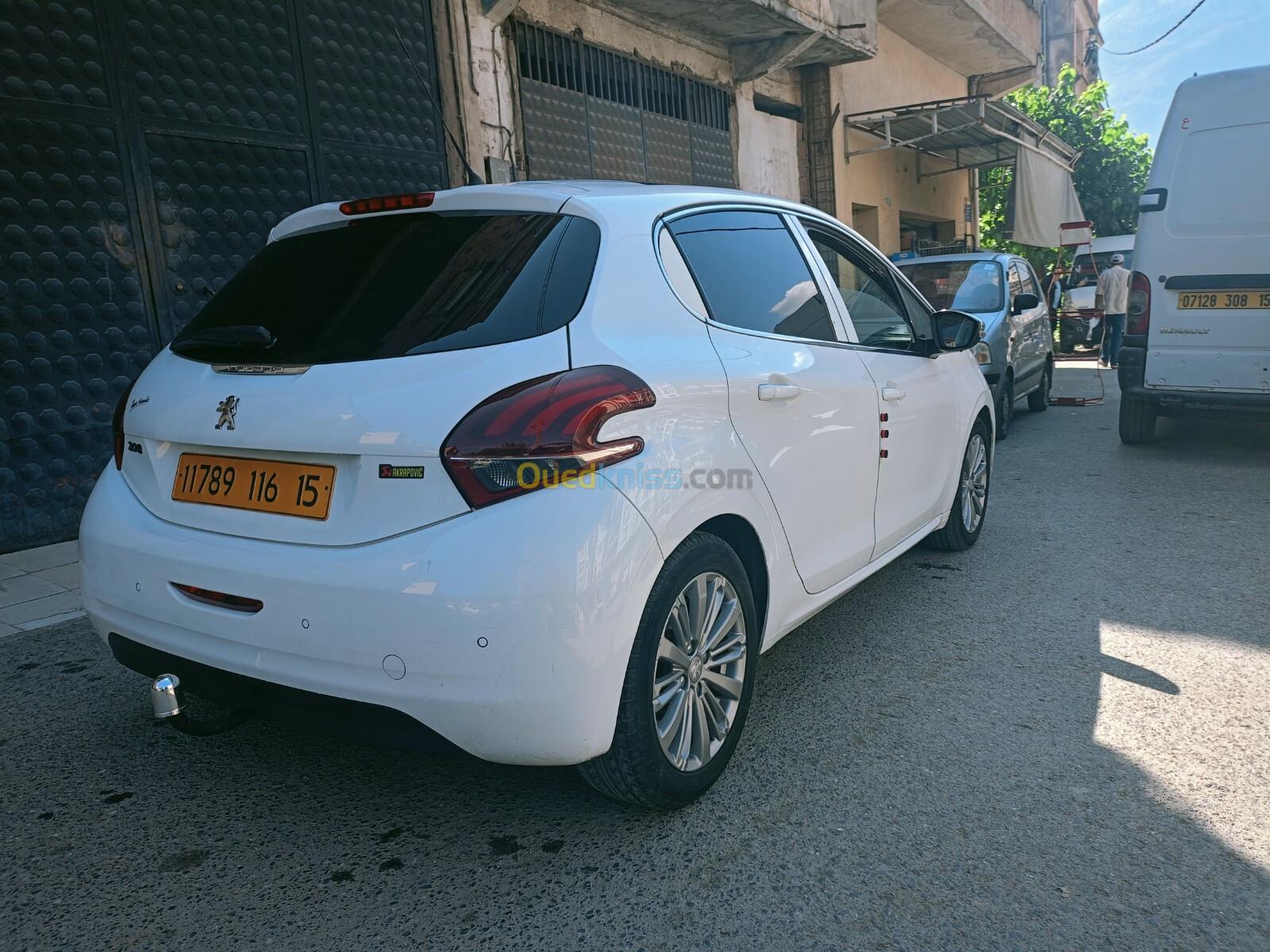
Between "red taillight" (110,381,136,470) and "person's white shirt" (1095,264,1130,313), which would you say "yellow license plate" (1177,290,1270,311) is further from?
"person's white shirt" (1095,264,1130,313)

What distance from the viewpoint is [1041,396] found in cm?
1083

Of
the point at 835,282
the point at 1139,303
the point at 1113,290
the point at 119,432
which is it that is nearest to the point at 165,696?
the point at 119,432

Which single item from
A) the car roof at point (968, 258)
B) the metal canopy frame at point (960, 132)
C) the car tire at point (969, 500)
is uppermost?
the metal canopy frame at point (960, 132)

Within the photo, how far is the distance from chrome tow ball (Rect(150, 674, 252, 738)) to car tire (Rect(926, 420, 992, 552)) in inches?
136

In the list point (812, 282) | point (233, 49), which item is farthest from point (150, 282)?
point (812, 282)

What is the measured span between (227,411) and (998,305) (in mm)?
7808

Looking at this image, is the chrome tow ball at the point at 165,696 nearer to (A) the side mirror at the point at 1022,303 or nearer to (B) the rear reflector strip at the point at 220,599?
(B) the rear reflector strip at the point at 220,599

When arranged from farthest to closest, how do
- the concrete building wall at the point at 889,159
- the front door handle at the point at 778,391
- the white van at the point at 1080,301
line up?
the white van at the point at 1080,301, the concrete building wall at the point at 889,159, the front door handle at the point at 778,391

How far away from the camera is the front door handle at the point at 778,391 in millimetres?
2739

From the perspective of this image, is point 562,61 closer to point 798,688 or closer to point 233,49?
point 233,49

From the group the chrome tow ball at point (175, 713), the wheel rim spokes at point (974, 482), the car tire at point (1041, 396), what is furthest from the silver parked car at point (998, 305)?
the chrome tow ball at point (175, 713)

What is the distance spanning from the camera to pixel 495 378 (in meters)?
2.11

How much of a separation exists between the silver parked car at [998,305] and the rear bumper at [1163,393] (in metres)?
1.04

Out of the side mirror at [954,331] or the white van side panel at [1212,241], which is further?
the white van side panel at [1212,241]
